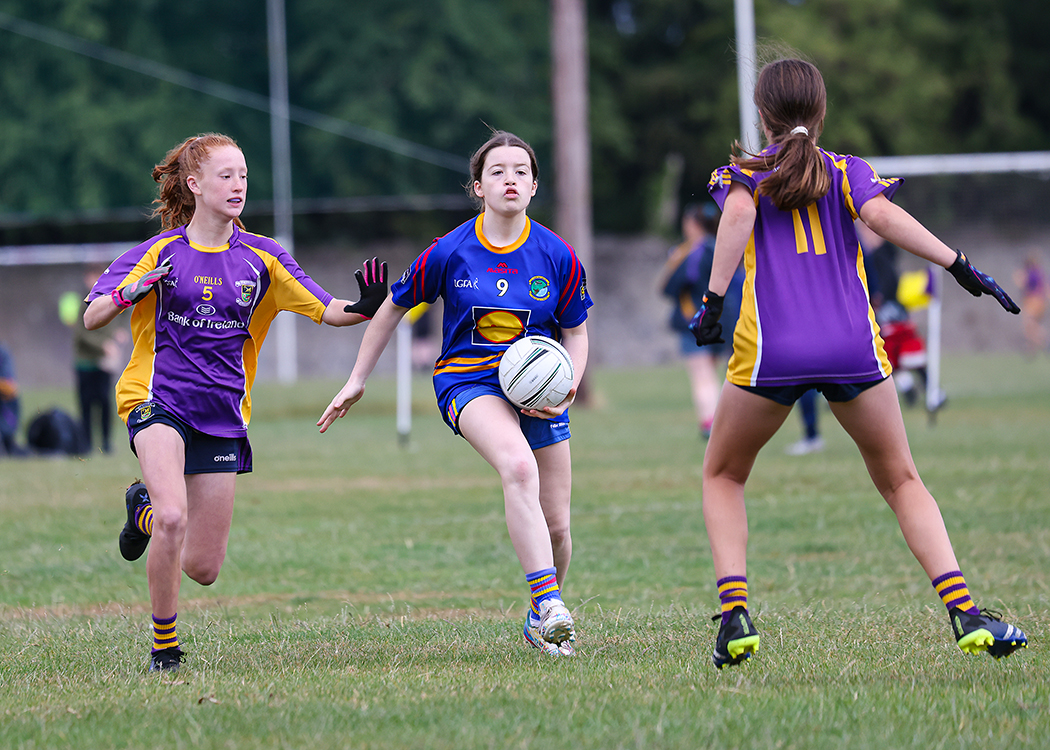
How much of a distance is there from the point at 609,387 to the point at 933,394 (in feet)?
36.9

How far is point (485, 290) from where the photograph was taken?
16.7ft

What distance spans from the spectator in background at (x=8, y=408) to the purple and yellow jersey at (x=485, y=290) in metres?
11.3

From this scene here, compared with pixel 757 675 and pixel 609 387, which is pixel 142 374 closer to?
pixel 757 675

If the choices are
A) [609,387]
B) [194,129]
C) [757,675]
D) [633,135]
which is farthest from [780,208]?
[633,135]

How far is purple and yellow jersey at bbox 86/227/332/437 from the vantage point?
4.92 m

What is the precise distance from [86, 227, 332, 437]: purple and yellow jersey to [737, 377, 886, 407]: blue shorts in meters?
1.97

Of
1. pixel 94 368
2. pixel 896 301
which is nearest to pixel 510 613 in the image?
pixel 896 301

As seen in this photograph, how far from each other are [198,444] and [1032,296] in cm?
2902

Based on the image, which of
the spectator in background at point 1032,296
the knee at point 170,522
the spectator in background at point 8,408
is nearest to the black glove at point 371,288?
the knee at point 170,522

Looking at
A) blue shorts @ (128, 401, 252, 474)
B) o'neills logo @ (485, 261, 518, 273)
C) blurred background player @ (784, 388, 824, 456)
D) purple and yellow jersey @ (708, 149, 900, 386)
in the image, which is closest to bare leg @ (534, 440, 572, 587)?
o'neills logo @ (485, 261, 518, 273)

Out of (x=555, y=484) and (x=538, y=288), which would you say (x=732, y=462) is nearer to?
(x=555, y=484)

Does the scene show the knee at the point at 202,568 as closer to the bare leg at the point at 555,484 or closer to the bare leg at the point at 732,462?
the bare leg at the point at 555,484

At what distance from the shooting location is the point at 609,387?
2603 cm

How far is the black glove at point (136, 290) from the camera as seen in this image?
4.71m
